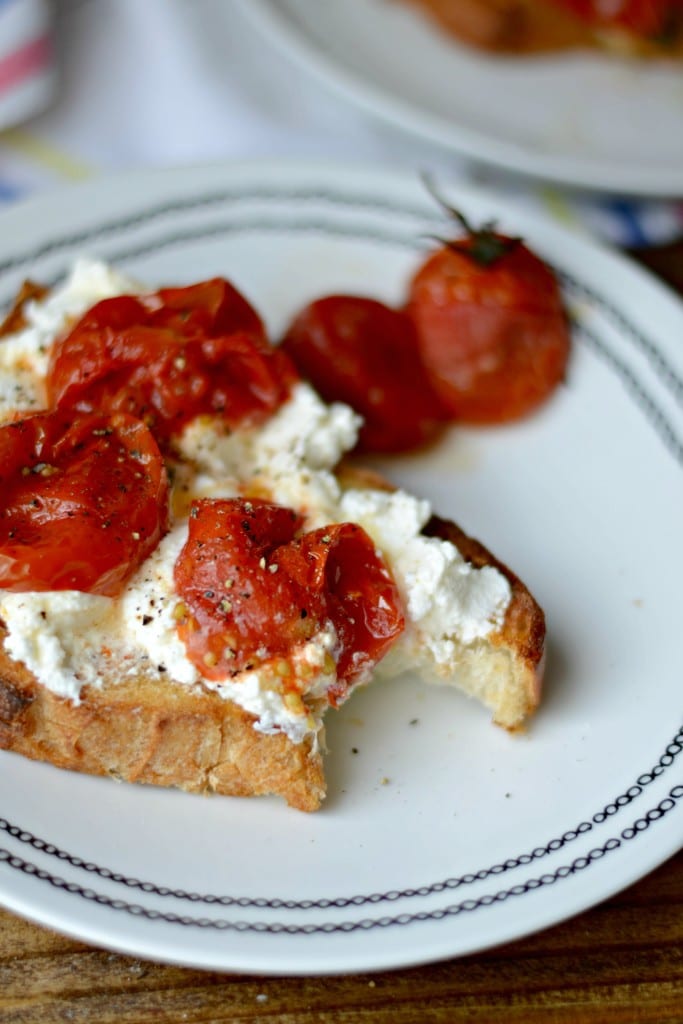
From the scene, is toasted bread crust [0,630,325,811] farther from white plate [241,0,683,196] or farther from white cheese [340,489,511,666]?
white plate [241,0,683,196]

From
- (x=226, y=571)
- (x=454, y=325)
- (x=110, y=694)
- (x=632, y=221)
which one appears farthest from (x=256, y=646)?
(x=632, y=221)

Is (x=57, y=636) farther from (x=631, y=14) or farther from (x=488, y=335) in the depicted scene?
(x=631, y=14)

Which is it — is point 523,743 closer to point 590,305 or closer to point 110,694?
point 110,694

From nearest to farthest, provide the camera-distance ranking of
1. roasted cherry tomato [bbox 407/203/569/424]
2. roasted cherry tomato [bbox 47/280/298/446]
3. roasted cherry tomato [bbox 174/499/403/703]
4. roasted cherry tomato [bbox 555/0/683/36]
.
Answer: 1. roasted cherry tomato [bbox 174/499/403/703]
2. roasted cherry tomato [bbox 47/280/298/446]
3. roasted cherry tomato [bbox 407/203/569/424]
4. roasted cherry tomato [bbox 555/0/683/36]

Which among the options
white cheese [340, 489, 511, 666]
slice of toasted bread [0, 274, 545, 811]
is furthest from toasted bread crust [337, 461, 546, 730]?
slice of toasted bread [0, 274, 545, 811]

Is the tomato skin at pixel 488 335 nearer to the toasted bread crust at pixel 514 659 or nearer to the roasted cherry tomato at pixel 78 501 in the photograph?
the toasted bread crust at pixel 514 659

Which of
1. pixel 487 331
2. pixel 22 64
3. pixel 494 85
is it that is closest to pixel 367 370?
pixel 487 331
